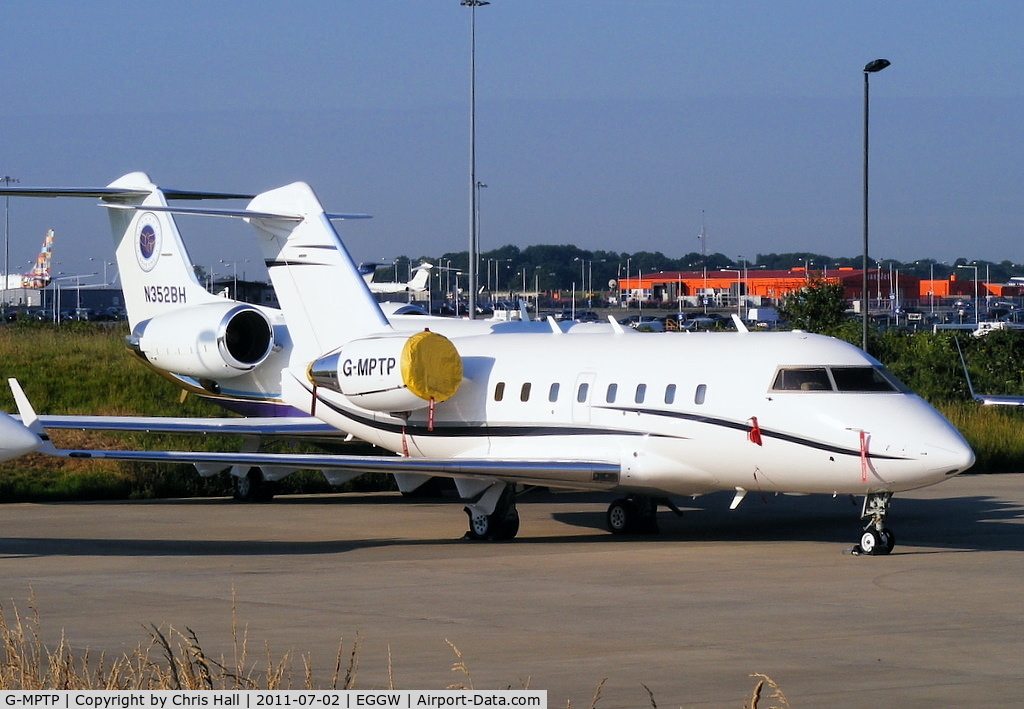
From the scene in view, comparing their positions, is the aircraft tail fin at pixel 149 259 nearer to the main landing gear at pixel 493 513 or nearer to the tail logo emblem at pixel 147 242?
the tail logo emblem at pixel 147 242

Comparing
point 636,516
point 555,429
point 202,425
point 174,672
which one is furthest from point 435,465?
point 174,672

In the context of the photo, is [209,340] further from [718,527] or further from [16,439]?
[718,527]

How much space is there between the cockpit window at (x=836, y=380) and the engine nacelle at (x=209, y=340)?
441 inches

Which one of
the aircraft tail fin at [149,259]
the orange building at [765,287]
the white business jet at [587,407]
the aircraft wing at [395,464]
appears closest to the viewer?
the white business jet at [587,407]

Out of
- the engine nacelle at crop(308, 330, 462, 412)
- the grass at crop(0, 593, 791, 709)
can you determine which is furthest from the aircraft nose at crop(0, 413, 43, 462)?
the engine nacelle at crop(308, 330, 462, 412)

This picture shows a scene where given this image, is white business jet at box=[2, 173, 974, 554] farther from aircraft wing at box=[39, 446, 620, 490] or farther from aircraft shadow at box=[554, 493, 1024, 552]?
aircraft shadow at box=[554, 493, 1024, 552]

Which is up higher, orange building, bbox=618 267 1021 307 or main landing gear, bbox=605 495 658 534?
orange building, bbox=618 267 1021 307

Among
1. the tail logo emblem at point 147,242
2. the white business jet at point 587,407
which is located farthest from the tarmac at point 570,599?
the tail logo emblem at point 147,242

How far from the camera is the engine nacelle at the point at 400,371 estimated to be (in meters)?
18.7

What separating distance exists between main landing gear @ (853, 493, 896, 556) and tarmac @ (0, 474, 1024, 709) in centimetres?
19

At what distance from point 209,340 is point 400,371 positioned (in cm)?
642

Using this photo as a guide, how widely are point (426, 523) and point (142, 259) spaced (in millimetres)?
9069

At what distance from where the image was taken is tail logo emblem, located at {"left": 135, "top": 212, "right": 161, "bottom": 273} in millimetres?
25844

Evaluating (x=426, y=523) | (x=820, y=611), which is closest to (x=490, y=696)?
(x=820, y=611)
